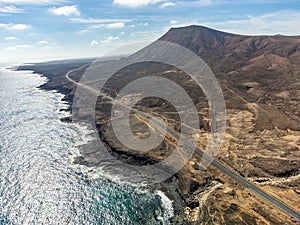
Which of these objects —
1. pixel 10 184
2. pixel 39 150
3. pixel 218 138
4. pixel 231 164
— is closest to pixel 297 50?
pixel 218 138

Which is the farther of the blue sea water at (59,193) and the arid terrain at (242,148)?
the arid terrain at (242,148)

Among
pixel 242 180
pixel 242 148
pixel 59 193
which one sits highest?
pixel 59 193

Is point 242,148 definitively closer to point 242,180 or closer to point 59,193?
point 242,180

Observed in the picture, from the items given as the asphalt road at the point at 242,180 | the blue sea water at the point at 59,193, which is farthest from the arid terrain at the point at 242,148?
the blue sea water at the point at 59,193

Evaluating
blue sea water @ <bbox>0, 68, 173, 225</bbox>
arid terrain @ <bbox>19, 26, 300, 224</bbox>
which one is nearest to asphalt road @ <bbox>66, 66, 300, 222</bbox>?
arid terrain @ <bbox>19, 26, 300, 224</bbox>

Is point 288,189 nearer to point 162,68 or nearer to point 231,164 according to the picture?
point 231,164

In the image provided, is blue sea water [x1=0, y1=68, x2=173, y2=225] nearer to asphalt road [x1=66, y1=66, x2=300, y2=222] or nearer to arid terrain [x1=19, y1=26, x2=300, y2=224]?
arid terrain [x1=19, y1=26, x2=300, y2=224]

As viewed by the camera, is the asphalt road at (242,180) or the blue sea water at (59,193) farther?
the blue sea water at (59,193)

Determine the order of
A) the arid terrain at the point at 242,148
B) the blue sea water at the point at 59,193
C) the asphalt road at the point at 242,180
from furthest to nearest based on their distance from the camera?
1. the arid terrain at the point at 242,148
2. the blue sea water at the point at 59,193
3. the asphalt road at the point at 242,180

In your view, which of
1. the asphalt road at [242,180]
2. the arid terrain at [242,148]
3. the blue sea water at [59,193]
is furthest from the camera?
the arid terrain at [242,148]

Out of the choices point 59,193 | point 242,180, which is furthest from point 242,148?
point 59,193

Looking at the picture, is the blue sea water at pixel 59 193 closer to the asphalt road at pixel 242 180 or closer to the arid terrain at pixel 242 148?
the arid terrain at pixel 242 148
